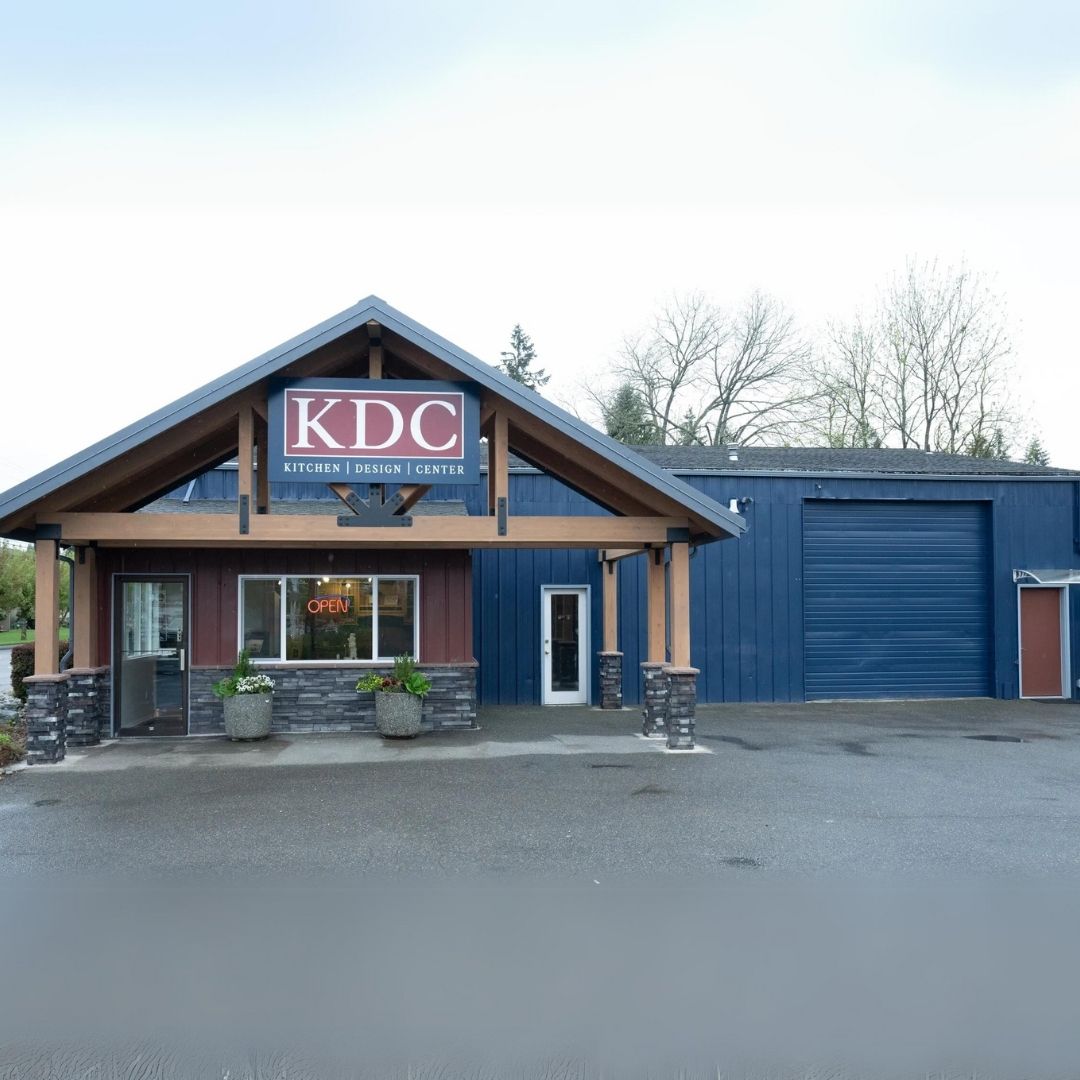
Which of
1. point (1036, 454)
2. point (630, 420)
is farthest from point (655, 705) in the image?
point (1036, 454)

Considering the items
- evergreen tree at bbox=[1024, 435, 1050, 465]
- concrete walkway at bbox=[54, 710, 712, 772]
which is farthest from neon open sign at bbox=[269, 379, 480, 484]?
evergreen tree at bbox=[1024, 435, 1050, 465]

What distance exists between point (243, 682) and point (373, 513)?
3.18 meters

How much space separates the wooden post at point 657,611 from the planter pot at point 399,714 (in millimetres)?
3228

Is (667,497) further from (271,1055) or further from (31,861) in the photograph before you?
(271,1055)

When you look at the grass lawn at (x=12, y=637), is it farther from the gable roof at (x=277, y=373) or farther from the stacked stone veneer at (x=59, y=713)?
the gable roof at (x=277, y=373)

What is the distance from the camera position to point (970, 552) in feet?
58.5

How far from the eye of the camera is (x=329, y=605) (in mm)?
13148

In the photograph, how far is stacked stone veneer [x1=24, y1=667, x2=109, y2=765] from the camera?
10586 millimetres

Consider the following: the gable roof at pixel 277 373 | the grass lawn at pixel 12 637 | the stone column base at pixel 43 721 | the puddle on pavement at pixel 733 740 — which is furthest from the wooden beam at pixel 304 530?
the grass lawn at pixel 12 637

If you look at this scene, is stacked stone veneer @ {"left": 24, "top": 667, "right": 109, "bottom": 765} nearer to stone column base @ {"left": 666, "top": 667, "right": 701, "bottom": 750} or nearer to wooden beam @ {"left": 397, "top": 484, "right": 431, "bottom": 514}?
wooden beam @ {"left": 397, "top": 484, "right": 431, "bottom": 514}

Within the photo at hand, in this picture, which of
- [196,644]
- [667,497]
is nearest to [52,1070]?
[667,497]

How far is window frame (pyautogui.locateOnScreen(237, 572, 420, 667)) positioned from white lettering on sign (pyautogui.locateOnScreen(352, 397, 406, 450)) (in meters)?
3.02

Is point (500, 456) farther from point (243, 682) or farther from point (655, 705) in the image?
point (243, 682)

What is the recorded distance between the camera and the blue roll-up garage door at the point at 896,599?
1731cm
